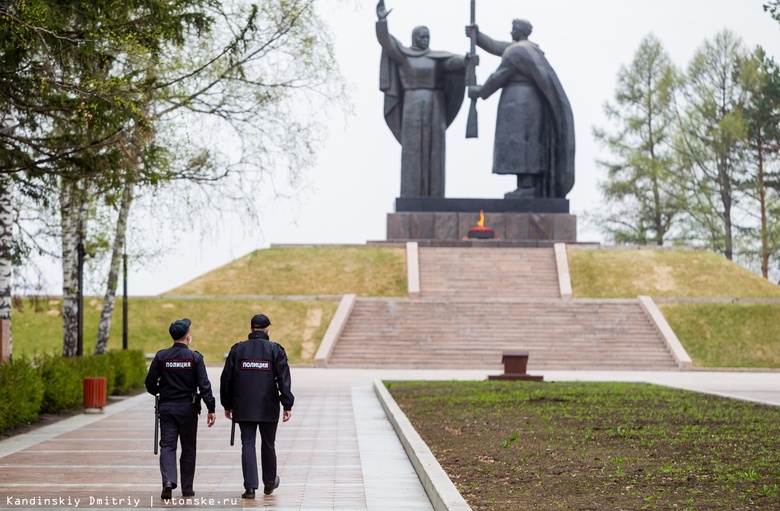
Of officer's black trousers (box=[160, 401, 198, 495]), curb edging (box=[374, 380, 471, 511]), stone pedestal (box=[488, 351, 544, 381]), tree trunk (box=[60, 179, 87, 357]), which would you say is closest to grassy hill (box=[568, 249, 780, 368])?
stone pedestal (box=[488, 351, 544, 381])

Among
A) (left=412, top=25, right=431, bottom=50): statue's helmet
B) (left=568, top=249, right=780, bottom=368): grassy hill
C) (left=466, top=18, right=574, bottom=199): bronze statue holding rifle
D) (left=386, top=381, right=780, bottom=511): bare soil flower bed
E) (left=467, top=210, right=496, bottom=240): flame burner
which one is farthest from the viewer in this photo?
(left=412, top=25, right=431, bottom=50): statue's helmet

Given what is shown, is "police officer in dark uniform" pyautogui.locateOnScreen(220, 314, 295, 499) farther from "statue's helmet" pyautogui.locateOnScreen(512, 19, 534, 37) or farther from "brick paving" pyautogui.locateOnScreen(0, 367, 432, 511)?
"statue's helmet" pyautogui.locateOnScreen(512, 19, 534, 37)

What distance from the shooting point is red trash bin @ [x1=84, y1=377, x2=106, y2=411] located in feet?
57.4

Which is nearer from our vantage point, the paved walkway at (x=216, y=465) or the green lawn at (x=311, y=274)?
the paved walkway at (x=216, y=465)

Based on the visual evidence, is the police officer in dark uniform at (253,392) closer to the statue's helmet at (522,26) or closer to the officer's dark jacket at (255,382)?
the officer's dark jacket at (255,382)

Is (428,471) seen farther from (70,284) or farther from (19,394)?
(70,284)

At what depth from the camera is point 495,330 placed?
35.1 metres

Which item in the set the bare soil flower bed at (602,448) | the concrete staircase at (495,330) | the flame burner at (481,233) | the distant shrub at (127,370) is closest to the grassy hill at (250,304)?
the concrete staircase at (495,330)

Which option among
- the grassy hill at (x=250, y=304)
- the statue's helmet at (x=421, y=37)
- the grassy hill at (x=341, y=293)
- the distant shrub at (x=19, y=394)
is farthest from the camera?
the statue's helmet at (x=421, y=37)

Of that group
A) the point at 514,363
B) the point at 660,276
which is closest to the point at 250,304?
the point at 514,363

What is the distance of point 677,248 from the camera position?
47.3 m

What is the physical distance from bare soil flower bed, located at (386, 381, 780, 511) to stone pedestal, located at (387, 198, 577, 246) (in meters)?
26.7

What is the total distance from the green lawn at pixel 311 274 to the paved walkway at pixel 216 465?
71.4ft

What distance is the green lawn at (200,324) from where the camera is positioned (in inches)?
1366
